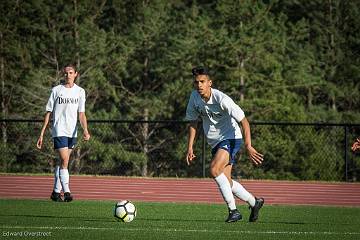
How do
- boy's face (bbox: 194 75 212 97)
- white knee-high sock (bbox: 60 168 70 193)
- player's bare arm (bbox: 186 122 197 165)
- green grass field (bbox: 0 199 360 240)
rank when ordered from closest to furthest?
green grass field (bbox: 0 199 360 240) → boy's face (bbox: 194 75 212 97) → player's bare arm (bbox: 186 122 197 165) → white knee-high sock (bbox: 60 168 70 193)

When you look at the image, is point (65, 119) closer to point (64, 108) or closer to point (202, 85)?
point (64, 108)

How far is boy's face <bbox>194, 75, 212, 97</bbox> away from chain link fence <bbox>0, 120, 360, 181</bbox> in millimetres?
17462

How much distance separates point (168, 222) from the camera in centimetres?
1345

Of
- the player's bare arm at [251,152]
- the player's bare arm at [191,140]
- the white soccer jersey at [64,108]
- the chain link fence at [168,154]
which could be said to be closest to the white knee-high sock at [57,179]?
the white soccer jersey at [64,108]

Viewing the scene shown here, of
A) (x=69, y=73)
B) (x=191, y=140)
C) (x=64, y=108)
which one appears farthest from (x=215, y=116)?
(x=64, y=108)

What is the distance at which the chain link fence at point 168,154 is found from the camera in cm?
3212

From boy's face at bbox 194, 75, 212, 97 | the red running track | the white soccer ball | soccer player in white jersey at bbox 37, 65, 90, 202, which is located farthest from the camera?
the red running track

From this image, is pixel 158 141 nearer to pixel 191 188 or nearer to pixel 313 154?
pixel 313 154

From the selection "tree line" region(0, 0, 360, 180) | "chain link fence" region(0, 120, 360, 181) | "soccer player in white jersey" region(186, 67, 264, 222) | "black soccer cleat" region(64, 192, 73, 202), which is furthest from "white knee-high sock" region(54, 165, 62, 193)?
A: "tree line" region(0, 0, 360, 180)

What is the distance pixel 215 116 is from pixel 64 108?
4450mm

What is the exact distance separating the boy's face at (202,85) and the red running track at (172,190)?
18.4ft

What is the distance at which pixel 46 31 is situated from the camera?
44688 mm

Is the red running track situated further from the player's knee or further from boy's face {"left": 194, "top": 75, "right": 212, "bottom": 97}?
boy's face {"left": 194, "top": 75, "right": 212, "bottom": 97}

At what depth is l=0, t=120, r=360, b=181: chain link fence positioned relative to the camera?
3212cm
